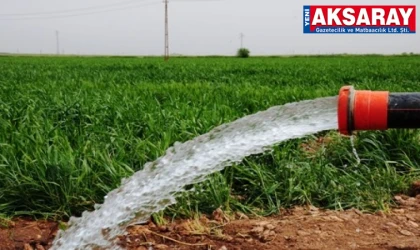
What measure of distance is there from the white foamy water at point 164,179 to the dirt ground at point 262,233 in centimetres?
10

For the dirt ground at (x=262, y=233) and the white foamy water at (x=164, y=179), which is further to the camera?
the dirt ground at (x=262, y=233)

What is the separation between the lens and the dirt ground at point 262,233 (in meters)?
3.06

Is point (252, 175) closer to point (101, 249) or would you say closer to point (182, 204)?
point (182, 204)

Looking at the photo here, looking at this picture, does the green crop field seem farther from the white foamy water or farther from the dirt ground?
the white foamy water

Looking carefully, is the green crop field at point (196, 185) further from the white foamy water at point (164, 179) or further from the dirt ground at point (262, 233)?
the white foamy water at point (164, 179)

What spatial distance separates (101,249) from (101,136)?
1.60 m

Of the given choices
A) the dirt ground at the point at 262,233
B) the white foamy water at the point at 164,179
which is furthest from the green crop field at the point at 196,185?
the white foamy water at the point at 164,179

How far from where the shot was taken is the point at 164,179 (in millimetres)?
3168

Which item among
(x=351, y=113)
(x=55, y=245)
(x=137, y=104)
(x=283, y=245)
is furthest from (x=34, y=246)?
(x=137, y=104)

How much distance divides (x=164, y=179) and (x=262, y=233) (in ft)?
1.91

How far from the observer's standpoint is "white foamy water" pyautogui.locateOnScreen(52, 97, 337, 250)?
9.46 feet

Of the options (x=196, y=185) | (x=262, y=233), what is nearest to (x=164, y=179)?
(x=196, y=185)

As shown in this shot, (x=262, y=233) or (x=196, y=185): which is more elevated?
(x=196, y=185)

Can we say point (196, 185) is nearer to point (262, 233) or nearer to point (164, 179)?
point (164, 179)
